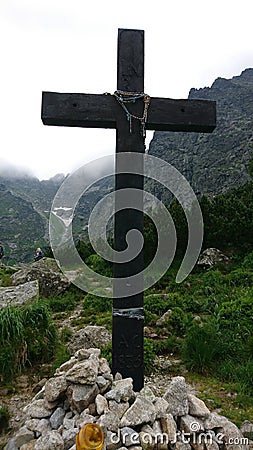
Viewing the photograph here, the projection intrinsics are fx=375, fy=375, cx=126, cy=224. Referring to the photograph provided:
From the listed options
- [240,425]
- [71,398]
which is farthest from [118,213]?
[240,425]

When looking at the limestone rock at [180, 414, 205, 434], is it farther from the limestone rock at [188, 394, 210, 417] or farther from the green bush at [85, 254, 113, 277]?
the green bush at [85, 254, 113, 277]

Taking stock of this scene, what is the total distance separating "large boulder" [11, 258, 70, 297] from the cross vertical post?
6.25 meters

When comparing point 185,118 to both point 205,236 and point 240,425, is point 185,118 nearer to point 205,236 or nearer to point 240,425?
point 240,425

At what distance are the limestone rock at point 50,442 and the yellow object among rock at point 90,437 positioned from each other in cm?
Result: 15

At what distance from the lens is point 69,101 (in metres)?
3.36

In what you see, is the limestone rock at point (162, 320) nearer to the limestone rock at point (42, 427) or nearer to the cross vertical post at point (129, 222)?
the cross vertical post at point (129, 222)

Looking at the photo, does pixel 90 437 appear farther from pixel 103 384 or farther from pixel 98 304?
pixel 98 304

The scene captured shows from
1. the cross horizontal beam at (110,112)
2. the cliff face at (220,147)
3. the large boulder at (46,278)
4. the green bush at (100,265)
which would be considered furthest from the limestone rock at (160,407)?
the cliff face at (220,147)

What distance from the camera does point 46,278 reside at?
952 centimetres

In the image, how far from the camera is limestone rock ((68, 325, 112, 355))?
202 inches

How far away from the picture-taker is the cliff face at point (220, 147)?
50.3m

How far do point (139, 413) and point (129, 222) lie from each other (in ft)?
4.96

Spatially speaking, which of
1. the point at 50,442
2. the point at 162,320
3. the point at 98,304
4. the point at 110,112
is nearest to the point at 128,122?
the point at 110,112

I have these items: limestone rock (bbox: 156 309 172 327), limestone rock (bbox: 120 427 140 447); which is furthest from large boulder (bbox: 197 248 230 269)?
limestone rock (bbox: 120 427 140 447)
